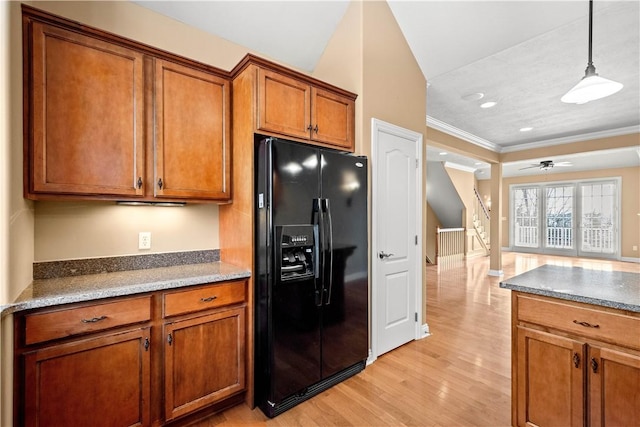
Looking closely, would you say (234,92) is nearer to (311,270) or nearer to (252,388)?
(311,270)

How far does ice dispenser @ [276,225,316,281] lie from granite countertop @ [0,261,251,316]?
27cm

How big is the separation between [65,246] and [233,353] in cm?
132

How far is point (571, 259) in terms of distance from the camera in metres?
8.54

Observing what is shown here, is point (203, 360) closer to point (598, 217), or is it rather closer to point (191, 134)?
point (191, 134)

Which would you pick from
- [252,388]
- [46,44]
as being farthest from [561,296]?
[46,44]

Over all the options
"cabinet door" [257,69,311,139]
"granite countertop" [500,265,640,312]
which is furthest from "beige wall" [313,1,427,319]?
"granite countertop" [500,265,640,312]

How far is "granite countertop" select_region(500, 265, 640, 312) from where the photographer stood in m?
1.38

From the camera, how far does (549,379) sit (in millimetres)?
1546

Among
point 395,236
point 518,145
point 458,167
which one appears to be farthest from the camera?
point 458,167

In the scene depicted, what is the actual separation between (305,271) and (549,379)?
4.99 feet

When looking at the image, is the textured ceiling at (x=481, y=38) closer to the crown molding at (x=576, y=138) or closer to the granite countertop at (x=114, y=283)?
the crown molding at (x=576, y=138)

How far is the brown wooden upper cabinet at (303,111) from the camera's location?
2074 mm

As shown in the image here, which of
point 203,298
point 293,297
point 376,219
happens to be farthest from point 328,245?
point 203,298

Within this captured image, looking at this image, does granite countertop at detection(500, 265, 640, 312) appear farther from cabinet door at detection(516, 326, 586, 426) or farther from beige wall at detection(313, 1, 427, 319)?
beige wall at detection(313, 1, 427, 319)
